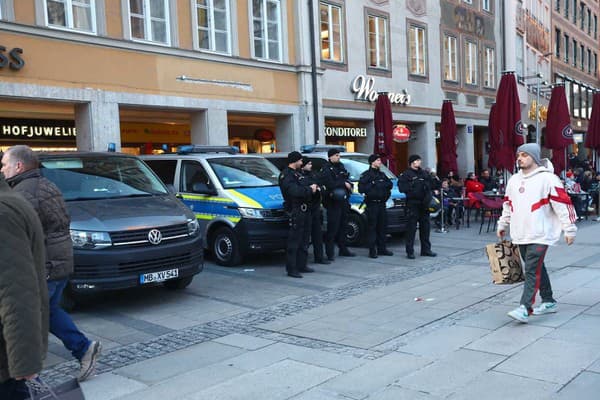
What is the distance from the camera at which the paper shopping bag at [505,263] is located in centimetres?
647

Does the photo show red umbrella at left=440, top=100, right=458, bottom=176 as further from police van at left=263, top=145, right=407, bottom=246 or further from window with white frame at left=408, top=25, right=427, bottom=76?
police van at left=263, top=145, right=407, bottom=246

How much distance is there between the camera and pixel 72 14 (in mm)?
13227

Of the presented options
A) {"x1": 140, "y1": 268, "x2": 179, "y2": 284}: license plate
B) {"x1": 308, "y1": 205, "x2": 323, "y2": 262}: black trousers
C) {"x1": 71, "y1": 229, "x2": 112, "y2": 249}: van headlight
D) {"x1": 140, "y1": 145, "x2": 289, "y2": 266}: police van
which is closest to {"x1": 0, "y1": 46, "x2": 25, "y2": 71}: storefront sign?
{"x1": 140, "y1": 145, "x2": 289, "y2": 266}: police van

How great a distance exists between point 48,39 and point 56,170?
607 centimetres

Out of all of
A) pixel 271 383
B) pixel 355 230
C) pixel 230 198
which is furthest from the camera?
pixel 355 230

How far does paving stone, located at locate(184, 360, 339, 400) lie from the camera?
15.1 feet

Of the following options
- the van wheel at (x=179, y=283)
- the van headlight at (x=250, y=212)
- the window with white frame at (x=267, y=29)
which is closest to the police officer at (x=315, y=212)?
the van headlight at (x=250, y=212)

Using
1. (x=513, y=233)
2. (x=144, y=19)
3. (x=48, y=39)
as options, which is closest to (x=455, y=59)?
(x=144, y=19)

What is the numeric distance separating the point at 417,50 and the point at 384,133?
770cm

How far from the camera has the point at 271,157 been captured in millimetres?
12883

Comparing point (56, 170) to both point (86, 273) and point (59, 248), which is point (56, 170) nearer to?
point (86, 273)

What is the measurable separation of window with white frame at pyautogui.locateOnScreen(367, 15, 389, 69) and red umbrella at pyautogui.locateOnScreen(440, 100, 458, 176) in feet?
10.9

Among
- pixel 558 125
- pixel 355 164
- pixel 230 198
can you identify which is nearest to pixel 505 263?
pixel 230 198

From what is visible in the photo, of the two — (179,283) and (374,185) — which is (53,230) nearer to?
(179,283)
